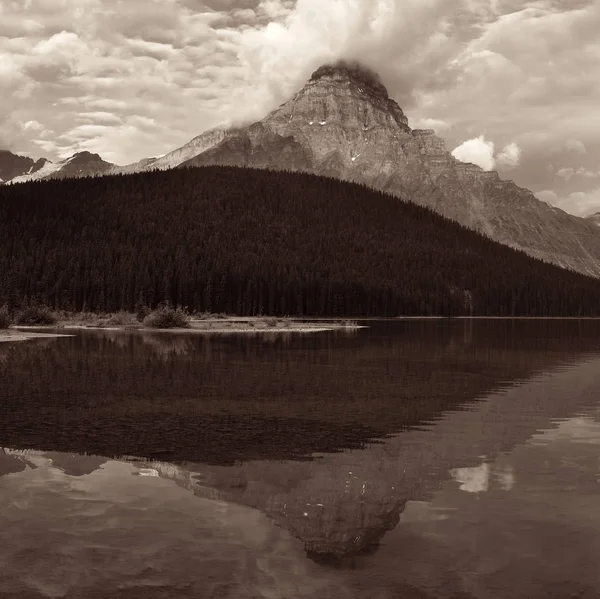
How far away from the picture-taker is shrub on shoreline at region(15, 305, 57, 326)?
112m

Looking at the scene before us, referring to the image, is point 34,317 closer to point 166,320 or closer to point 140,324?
point 140,324

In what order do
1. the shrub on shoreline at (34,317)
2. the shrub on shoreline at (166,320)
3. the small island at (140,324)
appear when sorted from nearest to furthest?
the small island at (140,324) < the shrub on shoreline at (166,320) < the shrub on shoreline at (34,317)

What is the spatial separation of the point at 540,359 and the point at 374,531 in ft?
151

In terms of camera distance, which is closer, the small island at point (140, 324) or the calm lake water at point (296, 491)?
the calm lake water at point (296, 491)

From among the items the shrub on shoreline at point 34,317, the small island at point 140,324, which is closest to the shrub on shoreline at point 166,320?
the small island at point 140,324

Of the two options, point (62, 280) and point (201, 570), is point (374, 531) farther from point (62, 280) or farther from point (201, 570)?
point (62, 280)

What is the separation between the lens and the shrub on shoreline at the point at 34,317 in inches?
4429

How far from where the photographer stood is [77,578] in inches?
431

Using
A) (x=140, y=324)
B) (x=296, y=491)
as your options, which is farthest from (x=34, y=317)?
(x=296, y=491)

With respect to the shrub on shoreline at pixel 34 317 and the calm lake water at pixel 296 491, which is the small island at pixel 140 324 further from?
the calm lake water at pixel 296 491

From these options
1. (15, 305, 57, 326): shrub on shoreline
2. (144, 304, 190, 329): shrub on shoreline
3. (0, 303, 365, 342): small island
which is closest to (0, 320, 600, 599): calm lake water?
(0, 303, 365, 342): small island

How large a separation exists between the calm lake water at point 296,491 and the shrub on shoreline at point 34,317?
82389 mm

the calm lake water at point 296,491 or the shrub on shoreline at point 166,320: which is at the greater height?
the shrub on shoreline at point 166,320

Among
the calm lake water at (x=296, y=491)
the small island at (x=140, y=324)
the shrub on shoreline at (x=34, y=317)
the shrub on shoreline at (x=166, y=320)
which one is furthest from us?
the shrub on shoreline at (x=34, y=317)
